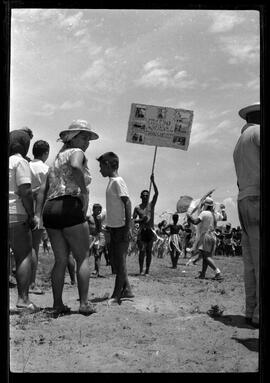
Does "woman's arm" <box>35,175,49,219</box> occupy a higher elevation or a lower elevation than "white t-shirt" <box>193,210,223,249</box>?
higher

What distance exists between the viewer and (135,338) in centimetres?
338

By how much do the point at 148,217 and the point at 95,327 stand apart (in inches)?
162

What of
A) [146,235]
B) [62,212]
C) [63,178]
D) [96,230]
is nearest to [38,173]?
[63,178]

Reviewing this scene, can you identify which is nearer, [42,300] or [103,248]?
[42,300]

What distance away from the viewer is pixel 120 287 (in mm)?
4887

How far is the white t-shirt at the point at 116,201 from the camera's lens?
475cm

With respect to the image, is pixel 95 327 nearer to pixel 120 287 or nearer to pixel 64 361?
pixel 64 361

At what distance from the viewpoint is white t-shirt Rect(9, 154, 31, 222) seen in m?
3.98

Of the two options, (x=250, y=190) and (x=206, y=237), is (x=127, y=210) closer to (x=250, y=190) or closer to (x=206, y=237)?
(x=250, y=190)

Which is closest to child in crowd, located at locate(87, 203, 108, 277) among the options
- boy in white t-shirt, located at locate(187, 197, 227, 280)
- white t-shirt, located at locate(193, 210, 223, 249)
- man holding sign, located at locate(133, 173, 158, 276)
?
man holding sign, located at locate(133, 173, 158, 276)

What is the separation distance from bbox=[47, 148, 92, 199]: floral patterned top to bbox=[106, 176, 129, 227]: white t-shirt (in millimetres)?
625

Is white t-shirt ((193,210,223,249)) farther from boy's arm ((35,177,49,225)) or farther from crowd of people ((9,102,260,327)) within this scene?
boy's arm ((35,177,49,225))

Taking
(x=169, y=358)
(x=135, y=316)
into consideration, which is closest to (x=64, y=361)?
(x=169, y=358)
